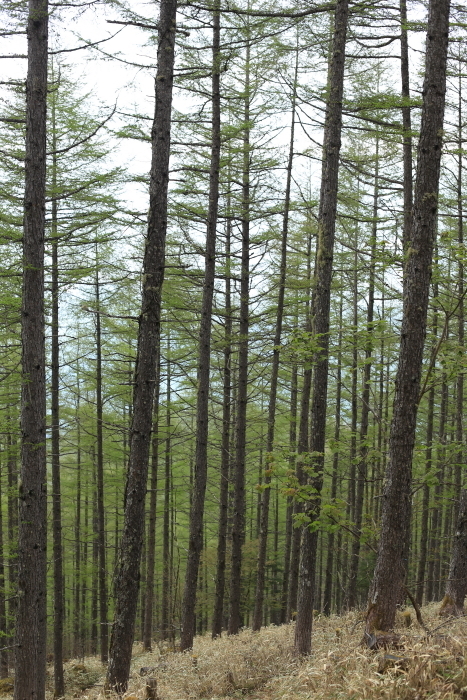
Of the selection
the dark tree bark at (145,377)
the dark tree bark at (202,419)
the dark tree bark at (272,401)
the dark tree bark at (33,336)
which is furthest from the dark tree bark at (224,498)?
the dark tree bark at (145,377)

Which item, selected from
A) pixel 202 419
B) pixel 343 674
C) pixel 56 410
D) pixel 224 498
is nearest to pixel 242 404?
pixel 202 419

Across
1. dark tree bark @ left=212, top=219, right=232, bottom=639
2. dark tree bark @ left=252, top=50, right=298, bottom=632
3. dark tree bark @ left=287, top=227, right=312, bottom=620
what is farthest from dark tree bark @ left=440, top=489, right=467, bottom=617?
dark tree bark @ left=212, top=219, right=232, bottom=639

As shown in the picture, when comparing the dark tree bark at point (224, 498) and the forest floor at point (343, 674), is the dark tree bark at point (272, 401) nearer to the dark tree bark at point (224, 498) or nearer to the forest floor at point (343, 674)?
the dark tree bark at point (224, 498)

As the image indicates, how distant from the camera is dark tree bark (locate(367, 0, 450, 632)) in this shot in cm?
594

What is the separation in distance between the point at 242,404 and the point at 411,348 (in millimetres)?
7231

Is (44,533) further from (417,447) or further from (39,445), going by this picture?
(417,447)

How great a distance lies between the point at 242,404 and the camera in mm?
12898

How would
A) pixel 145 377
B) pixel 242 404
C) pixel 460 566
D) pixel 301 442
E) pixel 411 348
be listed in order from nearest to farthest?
pixel 411 348, pixel 145 377, pixel 460 566, pixel 242 404, pixel 301 442

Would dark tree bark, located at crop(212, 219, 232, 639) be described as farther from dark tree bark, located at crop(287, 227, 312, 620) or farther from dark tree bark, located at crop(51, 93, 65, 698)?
dark tree bark, located at crop(51, 93, 65, 698)

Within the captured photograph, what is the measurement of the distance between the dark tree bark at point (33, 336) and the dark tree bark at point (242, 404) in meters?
5.30

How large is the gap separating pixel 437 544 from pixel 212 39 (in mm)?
23803

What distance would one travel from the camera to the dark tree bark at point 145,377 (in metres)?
6.46

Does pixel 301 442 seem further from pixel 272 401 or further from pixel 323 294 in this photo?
pixel 323 294

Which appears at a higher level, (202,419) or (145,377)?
(145,377)
